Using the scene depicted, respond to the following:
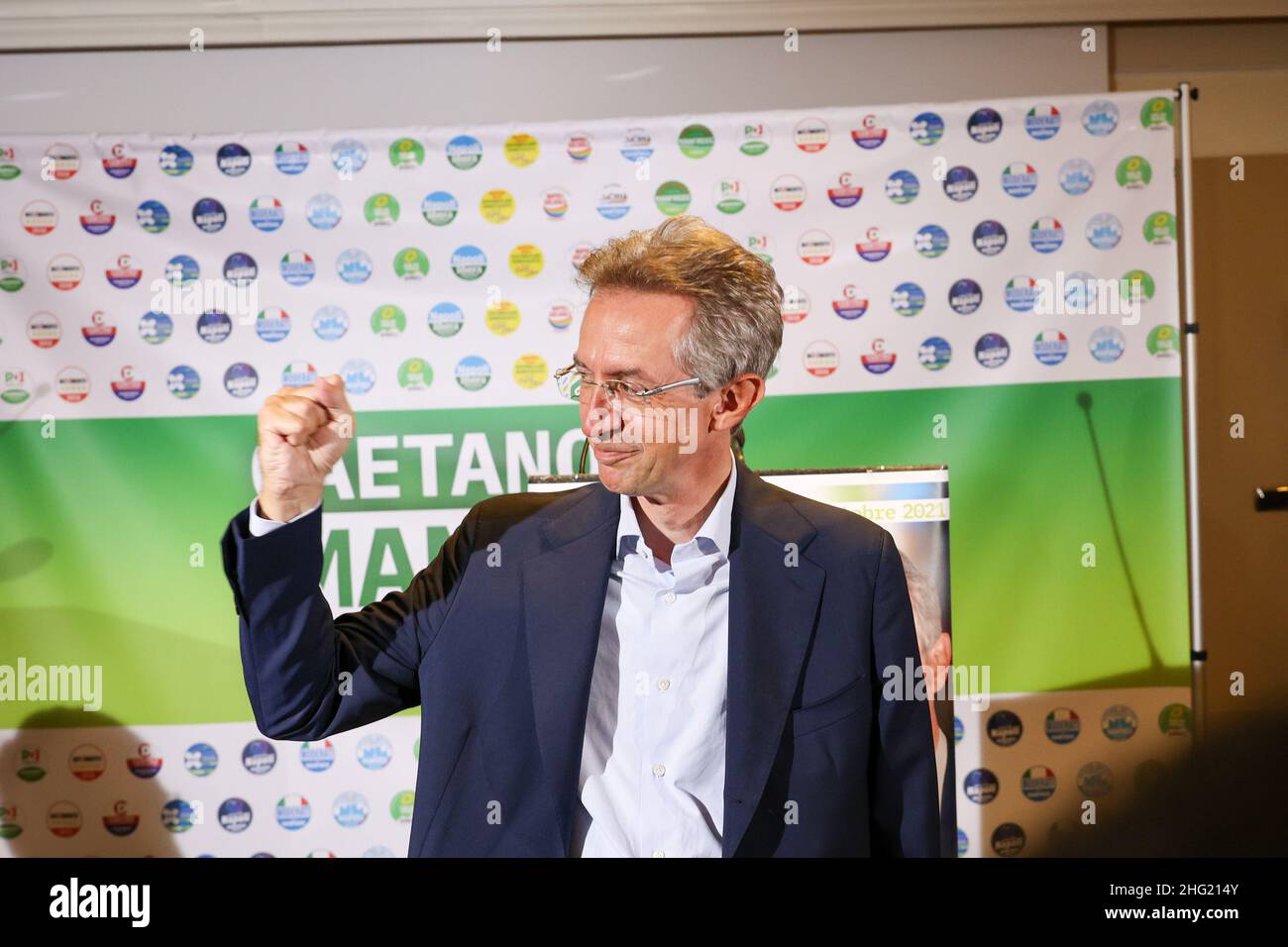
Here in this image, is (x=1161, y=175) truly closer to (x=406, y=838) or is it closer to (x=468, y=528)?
(x=468, y=528)

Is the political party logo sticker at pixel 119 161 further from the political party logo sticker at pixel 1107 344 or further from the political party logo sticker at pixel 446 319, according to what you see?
the political party logo sticker at pixel 1107 344

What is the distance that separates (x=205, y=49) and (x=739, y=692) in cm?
275

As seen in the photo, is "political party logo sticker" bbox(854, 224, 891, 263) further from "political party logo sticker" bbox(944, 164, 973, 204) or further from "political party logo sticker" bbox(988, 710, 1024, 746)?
"political party logo sticker" bbox(988, 710, 1024, 746)

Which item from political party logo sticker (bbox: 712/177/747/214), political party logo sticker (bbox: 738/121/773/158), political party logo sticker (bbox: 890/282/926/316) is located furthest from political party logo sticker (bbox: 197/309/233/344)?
political party logo sticker (bbox: 890/282/926/316)

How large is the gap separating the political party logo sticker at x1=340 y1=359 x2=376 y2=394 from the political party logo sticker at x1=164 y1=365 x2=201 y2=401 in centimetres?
40

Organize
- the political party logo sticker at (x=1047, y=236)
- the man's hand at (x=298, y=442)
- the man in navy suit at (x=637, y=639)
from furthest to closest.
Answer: the political party logo sticker at (x=1047, y=236) → the man in navy suit at (x=637, y=639) → the man's hand at (x=298, y=442)

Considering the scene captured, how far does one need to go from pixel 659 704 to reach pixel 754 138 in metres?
1.91

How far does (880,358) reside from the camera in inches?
116

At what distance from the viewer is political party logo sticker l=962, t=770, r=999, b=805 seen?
297 centimetres

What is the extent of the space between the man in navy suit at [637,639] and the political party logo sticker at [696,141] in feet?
4.32

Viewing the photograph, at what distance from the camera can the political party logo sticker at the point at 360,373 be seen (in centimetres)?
295

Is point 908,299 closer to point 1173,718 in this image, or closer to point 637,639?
point 1173,718

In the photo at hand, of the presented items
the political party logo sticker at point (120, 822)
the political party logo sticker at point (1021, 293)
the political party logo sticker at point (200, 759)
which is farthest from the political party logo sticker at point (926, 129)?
the political party logo sticker at point (120, 822)
